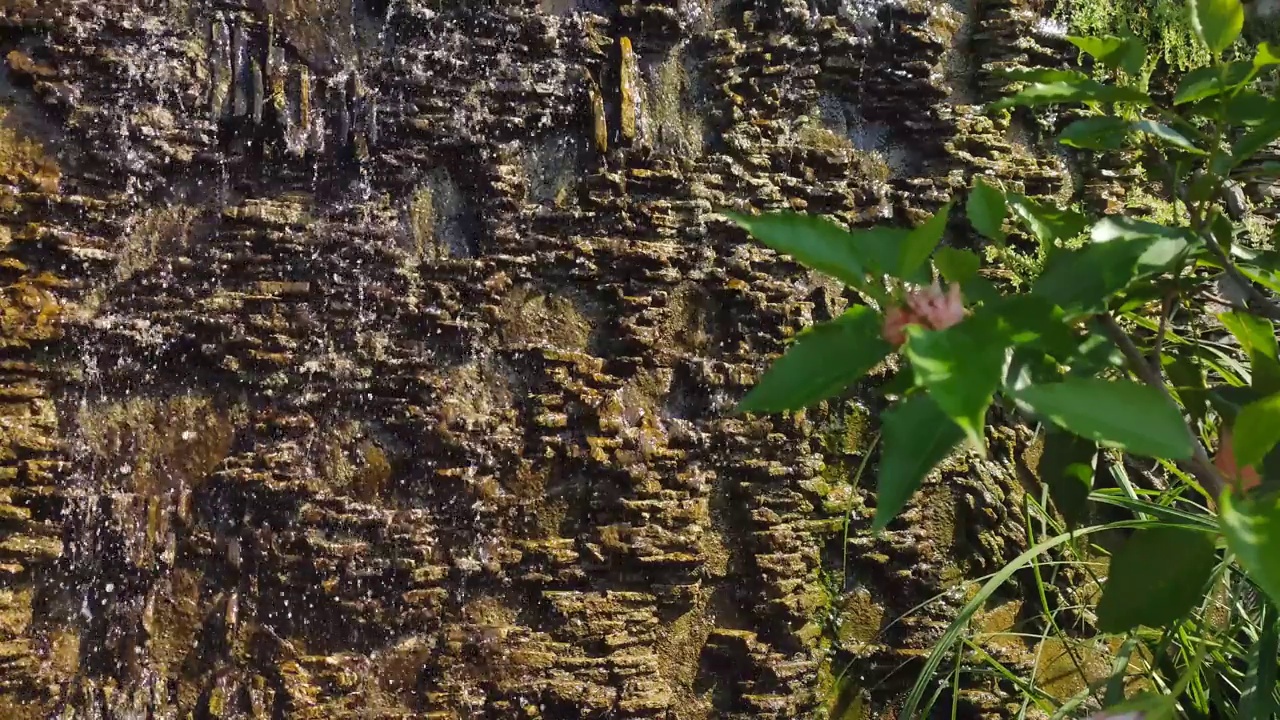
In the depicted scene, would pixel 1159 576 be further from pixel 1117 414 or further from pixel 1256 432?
pixel 1117 414

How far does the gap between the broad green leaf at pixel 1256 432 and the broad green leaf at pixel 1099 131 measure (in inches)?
16.0

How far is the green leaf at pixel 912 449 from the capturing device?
62cm

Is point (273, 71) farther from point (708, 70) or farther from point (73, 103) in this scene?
point (708, 70)

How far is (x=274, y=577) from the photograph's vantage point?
1.86m

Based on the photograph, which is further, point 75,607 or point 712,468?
point 712,468

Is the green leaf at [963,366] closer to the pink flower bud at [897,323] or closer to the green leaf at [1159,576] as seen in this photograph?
the pink flower bud at [897,323]

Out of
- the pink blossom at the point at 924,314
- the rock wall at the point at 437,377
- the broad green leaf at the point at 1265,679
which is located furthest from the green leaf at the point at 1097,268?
the rock wall at the point at 437,377

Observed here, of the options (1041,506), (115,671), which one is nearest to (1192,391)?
(1041,506)

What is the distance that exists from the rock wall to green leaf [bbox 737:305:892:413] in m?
1.33

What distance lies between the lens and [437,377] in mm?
1952

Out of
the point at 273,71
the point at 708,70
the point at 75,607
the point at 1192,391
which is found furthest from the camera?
the point at 708,70

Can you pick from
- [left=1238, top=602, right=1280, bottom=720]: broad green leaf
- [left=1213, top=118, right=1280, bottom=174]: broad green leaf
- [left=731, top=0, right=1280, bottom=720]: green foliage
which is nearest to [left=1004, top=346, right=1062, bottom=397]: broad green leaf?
[left=731, top=0, right=1280, bottom=720]: green foliage

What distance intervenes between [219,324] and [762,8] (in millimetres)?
1327

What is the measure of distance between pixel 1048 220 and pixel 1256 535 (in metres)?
0.42
